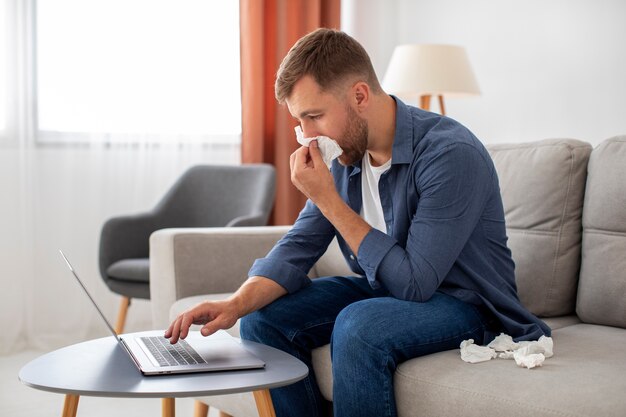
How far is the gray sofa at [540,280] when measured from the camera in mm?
1258

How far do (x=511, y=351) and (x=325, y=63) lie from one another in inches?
25.9

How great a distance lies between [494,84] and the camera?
353 cm

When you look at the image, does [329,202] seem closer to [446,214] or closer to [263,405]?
[446,214]

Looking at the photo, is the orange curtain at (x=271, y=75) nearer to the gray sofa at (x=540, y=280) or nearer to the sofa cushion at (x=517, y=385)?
the gray sofa at (x=540, y=280)

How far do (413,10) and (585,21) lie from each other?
102 centimetres

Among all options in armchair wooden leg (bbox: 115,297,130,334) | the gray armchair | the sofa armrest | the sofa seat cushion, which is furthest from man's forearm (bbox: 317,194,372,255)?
armchair wooden leg (bbox: 115,297,130,334)

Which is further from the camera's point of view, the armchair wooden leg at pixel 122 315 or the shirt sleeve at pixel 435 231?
the armchair wooden leg at pixel 122 315

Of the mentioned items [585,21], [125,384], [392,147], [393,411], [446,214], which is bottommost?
[393,411]

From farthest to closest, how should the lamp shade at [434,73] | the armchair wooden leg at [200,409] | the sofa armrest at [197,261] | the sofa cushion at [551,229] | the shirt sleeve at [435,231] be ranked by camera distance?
the lamp shade at [434,73] < the sofa armrest at [197,261] < the armchair wooden leg at [200,409] < the sofa cushion at [551,229] < the shirt sleeve at [435,231]

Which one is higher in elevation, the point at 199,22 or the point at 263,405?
the point at 199,22

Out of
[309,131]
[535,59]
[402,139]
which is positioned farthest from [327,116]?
[535,59]

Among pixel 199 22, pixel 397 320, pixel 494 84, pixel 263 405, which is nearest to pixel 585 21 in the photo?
pixel 494 84

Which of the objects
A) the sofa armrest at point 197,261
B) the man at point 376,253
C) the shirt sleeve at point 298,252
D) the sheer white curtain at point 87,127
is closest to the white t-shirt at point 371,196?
the man at point 376,253

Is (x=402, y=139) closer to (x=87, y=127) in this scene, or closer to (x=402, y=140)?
(x=402, y=140)
